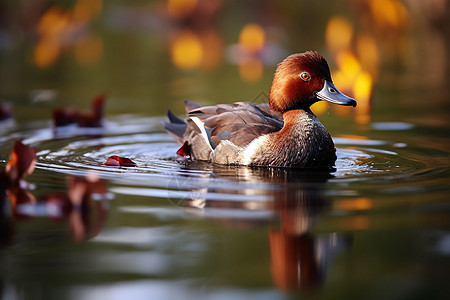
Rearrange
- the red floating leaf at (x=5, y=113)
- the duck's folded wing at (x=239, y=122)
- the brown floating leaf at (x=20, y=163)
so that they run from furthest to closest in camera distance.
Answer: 1. the red floating leaf at (x=5, y=113)
2. the duck's folded wing at (x=239, y=122)
3. the brown floating leaf at (x=20, y=163)

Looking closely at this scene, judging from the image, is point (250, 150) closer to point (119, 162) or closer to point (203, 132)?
point (203, 132)

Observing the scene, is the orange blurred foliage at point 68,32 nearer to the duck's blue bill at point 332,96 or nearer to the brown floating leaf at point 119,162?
the brown floating leaf at point 119,162

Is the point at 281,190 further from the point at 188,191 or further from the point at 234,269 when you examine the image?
the point at 234,269

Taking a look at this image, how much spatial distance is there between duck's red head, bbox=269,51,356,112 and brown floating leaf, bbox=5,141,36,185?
7.64 feet

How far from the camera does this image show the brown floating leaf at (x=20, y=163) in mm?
5160

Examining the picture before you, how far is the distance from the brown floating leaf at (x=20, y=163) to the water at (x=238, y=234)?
177mm

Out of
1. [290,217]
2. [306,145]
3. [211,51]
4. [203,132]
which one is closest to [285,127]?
[306,145]

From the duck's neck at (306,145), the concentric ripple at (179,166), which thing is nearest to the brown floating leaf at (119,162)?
the concentric ripple at (179,166)

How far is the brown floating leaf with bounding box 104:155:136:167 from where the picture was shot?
618 centimetres

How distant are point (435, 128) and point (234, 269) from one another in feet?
16.9

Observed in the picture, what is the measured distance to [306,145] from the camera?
619 centimetres

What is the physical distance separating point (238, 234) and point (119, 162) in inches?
91.4

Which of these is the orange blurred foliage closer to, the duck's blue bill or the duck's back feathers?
the duck's back feathers

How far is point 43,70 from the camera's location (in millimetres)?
14258
